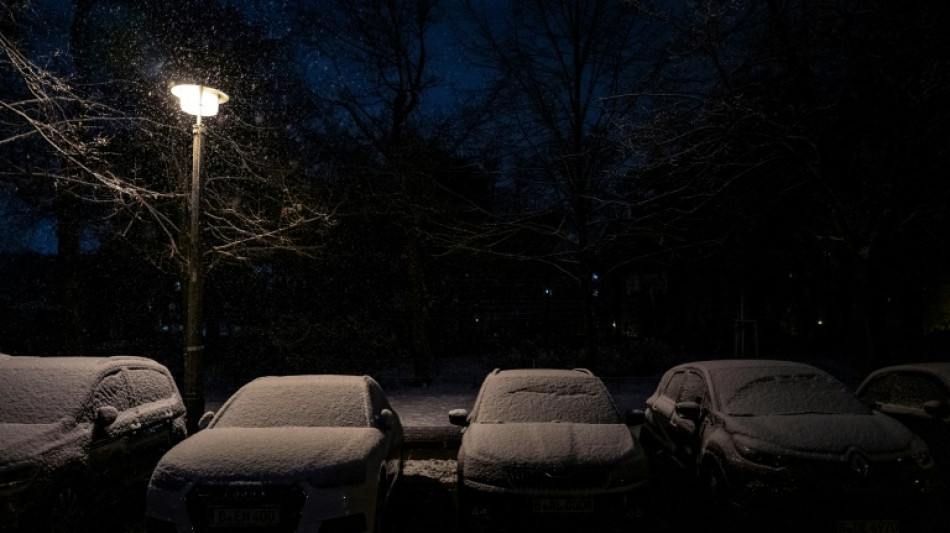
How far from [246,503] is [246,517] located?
0.10 metres

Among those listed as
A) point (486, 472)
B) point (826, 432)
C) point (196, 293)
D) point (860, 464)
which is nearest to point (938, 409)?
point (826, 432)

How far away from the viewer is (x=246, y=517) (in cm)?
486

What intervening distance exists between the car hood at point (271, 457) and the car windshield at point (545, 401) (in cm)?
143

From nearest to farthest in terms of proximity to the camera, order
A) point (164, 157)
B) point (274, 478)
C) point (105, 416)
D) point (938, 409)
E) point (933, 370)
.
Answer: point (274, 478) < point (105, 416) < point (938, 409) < point (933, 370) < point (164, 157)

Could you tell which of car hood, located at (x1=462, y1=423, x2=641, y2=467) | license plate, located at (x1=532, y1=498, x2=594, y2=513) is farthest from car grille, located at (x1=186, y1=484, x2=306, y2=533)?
license plate, located at (x1=532, y1=498, x2=594, y2=513)

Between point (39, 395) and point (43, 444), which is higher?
point (39, 395)

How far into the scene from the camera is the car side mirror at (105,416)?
6039mm

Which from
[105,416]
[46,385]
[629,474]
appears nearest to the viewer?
[629,474]

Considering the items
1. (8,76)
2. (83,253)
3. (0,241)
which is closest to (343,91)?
(8,76)

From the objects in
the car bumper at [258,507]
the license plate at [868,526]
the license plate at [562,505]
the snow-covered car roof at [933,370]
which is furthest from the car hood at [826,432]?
the car bumper at [258,507]

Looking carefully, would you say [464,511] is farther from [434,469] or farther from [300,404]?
[434,469]

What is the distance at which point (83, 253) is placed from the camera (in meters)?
21.0

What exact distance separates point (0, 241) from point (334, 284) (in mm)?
11027

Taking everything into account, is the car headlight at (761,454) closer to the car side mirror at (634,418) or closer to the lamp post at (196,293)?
the car side mirror at (634,418)
